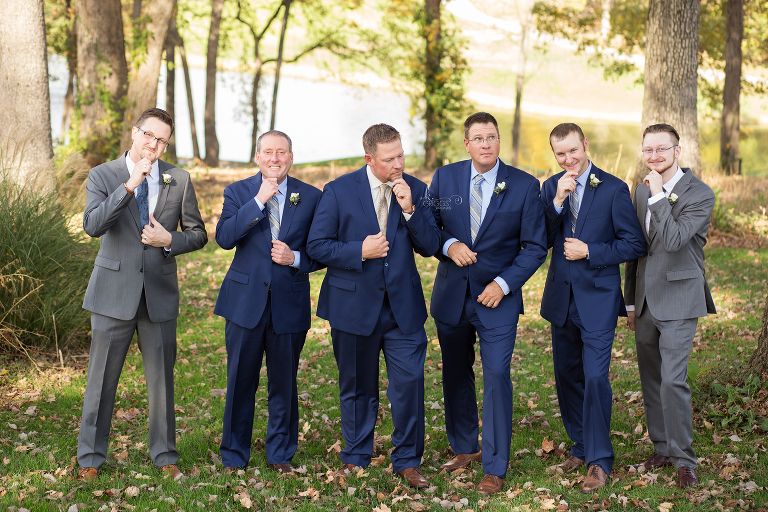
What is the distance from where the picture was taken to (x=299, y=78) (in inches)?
2857

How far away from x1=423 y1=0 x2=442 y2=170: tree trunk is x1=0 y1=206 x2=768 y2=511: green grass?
1217 cm

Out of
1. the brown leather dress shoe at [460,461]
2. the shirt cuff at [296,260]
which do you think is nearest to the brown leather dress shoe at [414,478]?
the brown leather dress shoe at [460,461]

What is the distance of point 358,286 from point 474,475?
1.76 meters

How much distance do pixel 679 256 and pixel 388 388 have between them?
2414mm

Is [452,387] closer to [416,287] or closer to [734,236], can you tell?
[416,287]

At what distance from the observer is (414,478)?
17.1 ft

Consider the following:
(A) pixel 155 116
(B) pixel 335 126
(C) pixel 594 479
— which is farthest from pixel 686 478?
(B) pixel 335 126

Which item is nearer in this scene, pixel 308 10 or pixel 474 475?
pixel 474 475

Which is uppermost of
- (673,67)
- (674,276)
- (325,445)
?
(673,67)

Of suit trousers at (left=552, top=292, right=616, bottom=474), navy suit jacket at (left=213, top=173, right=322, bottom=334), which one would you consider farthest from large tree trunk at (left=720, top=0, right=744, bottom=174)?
navy suit jacket at (left=213, top=173, right=322, bottom=334)

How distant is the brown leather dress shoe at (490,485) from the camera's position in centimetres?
502

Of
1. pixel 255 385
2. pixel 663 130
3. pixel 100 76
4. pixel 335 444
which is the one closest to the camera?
pixel 663 130

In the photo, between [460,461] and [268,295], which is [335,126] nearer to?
[268,295]

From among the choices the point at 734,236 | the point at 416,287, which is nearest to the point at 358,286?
the point at 416,287
